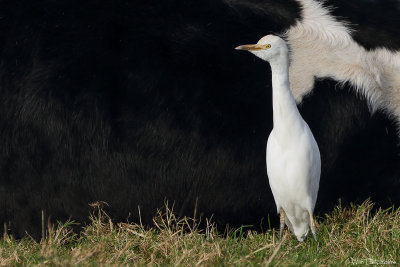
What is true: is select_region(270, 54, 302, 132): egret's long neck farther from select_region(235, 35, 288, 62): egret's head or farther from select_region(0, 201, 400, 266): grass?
select_region(0, 201, 400, 266): grass

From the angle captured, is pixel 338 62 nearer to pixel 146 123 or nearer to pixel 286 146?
pixel 286 146

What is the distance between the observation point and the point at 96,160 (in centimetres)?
398

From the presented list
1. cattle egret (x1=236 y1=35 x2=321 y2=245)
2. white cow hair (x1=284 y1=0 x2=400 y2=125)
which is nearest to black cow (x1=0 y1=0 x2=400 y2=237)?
white cow hair (x1=284 y1=0 x2=400 y2=125)

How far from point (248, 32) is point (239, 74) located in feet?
0.76

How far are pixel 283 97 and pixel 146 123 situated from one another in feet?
2.63

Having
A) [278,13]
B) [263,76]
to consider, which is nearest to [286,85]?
[263,76]

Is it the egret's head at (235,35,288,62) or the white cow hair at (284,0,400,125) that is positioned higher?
the egret's head at (235,35,288,62)

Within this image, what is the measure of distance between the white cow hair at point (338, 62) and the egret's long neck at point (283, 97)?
620mm

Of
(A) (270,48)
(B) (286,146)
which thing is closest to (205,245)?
(B) (286,146)

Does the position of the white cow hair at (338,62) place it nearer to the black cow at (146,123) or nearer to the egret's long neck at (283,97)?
the black cow at (146,123)

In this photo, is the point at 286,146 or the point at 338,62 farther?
the point at 338,62

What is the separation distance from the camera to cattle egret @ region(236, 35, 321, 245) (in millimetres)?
3396

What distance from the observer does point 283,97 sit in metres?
3.41

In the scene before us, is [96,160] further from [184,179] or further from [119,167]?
[184,179]
